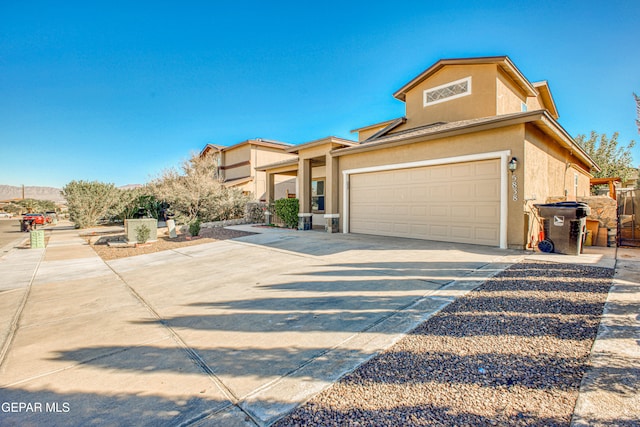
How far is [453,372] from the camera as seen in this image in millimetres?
2320

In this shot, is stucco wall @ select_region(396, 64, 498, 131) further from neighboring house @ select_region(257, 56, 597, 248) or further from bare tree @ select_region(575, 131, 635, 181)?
bare tree @ select_region(575, 131, 635, 181)

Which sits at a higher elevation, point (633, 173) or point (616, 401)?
point (633, 173)

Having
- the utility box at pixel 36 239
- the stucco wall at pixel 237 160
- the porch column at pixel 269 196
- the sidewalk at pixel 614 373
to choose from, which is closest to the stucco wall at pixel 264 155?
the stucco wall at pixel 237 160

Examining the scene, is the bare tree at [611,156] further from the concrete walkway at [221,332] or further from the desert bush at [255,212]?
the desert bush at [255,212]

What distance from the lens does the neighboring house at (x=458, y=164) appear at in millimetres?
7746

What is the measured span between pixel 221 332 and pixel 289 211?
1121 cm

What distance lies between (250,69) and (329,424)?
17.1 meters

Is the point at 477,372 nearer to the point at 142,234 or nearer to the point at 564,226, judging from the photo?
the point at 564,226

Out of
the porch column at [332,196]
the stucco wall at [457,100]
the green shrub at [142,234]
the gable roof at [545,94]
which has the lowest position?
the green shrub at [142,234]

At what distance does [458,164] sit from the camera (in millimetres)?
8750

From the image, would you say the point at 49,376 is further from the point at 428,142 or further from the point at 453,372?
the point at 428,142

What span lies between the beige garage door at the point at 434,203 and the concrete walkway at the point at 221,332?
1687 mm

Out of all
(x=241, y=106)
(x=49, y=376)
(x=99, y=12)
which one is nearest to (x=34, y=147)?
(x=241, y=106)

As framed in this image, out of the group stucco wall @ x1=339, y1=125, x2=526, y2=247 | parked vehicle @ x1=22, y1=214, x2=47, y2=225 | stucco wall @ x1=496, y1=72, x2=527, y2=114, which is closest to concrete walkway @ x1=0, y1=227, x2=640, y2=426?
stucco wall @ x1=339, y1=125, x2=526, y2=247
